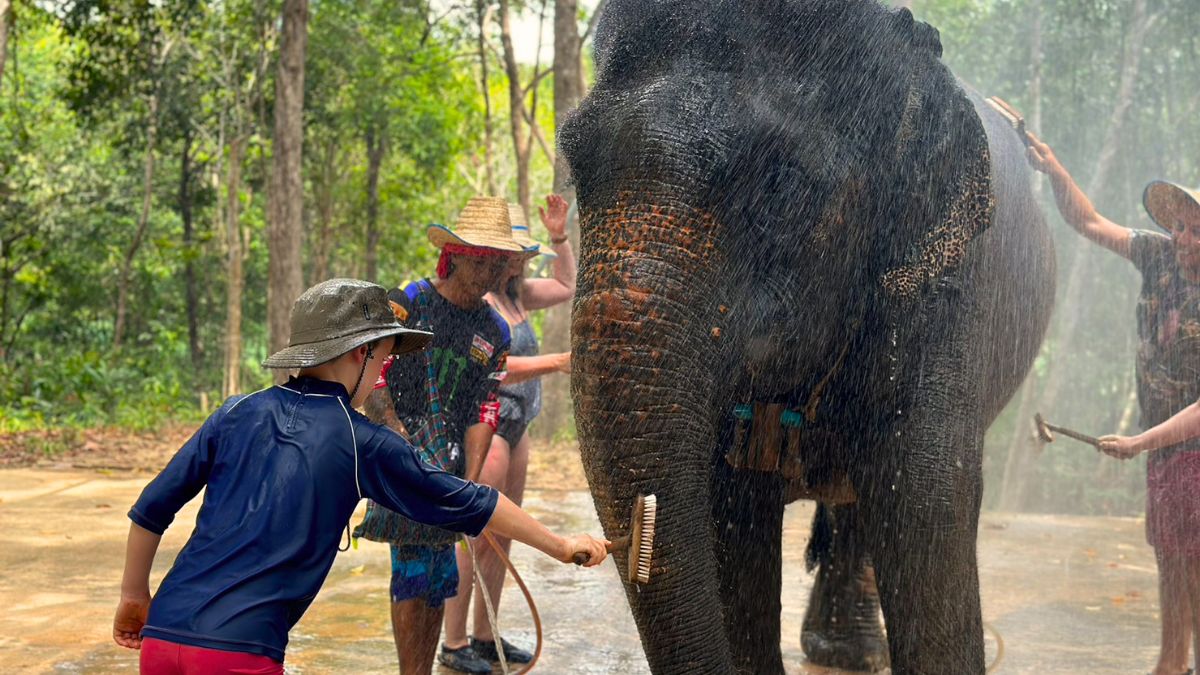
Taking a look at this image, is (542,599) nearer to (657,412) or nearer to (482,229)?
(482,229)

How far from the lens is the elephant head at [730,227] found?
10.2ft

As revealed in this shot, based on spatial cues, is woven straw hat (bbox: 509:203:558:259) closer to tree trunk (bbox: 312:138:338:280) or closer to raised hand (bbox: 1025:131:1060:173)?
raised hand (bbox: 1025:131:1060:173)

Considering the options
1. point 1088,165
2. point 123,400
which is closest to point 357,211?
point 123,400

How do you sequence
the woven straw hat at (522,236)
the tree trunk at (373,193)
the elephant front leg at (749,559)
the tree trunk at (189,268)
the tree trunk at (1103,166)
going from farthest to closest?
the tree trunk at (373,193), the tree trunk at (189,268), the tree trunk at (1103,166), the woven straw hat at (522,236), the elephant front leg at (749,559)

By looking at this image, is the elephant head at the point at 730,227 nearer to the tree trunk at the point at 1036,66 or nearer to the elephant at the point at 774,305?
the elephant at the point at 774,305

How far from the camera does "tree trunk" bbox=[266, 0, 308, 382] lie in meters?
14.1

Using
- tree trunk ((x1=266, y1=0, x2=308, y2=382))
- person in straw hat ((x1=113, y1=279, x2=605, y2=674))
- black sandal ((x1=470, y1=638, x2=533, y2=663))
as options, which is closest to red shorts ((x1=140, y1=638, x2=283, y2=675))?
person in straw hat ((x1=113, y1=279, x2=605, y2=674))

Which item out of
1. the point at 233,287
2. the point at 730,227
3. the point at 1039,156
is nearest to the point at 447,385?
the point at 730,227

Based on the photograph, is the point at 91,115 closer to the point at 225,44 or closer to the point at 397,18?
the point at 225,44

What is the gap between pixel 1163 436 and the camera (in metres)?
5.21

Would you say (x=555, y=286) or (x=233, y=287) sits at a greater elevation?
(x=555, y=286)

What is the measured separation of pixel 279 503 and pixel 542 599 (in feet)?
14.0

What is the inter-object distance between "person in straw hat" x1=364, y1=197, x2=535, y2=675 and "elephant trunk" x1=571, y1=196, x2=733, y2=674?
1485 millimetres

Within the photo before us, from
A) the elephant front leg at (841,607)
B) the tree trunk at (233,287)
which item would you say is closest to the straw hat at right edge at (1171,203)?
the elephant front leg at (841,607)
